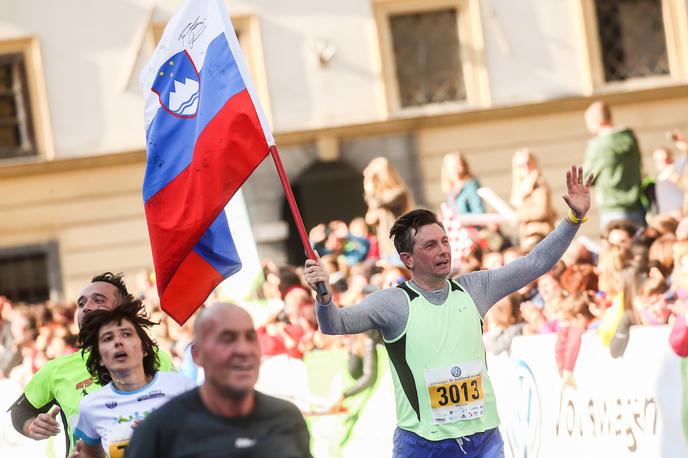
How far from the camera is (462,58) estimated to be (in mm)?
24672

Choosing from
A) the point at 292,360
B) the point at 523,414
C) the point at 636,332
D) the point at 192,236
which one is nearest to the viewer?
the point at 192,236

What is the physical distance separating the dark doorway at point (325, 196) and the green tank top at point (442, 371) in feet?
57.3

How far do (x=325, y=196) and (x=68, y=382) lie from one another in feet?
59.6

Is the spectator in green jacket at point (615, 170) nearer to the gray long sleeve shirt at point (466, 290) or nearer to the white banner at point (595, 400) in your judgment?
the white banner at point (595, 400)

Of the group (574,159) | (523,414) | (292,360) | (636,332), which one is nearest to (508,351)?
(523,414)

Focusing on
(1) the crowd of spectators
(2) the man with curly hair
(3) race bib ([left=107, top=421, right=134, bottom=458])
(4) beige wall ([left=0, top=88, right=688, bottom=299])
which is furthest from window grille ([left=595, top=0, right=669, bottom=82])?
(3) race bib ([left=107, top=421, right=134, bottom=458])

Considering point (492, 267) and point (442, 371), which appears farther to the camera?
point (492, 267)

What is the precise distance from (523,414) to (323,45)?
47.7 ft

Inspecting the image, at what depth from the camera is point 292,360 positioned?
11.9 metres

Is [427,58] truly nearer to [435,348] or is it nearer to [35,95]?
[35,95]

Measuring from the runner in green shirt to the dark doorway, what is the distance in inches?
670

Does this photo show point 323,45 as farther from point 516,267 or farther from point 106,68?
point 516,267

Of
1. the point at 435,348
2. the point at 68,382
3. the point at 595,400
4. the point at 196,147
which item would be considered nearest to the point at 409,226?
the point at 435,348

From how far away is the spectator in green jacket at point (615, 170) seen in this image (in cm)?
1294
